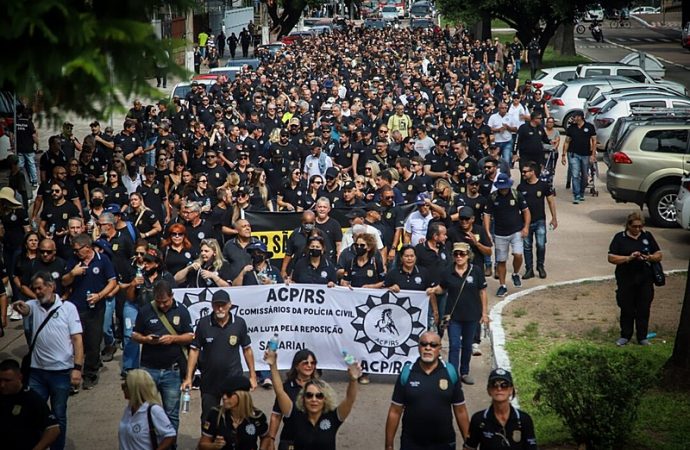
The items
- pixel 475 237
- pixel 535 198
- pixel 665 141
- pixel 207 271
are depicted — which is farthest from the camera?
pixel 665 141

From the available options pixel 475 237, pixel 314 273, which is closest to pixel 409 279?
pixel 314 273

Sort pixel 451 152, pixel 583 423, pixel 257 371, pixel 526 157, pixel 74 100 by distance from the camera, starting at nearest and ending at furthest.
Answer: pixel 74 100, pixel 583 423, pixel 257 371, pixel 451 152, pixel 526 157

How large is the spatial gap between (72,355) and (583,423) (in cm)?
441

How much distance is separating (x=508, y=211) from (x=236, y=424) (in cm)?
850

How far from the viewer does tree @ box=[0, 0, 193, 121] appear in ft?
17.8

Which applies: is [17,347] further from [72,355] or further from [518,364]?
[518,364]

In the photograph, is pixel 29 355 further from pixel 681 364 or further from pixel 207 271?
pixel 681 364

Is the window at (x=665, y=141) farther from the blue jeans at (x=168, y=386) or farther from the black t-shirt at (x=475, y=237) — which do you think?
the blue jeans at (x=168, y=386)

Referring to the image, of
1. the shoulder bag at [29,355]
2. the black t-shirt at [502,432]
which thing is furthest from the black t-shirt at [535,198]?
the black t-shirt at [502,432]

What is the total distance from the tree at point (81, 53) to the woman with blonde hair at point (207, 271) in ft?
22.2

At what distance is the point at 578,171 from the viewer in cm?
2303

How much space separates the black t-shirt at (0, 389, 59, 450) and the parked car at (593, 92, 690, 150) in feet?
70.0

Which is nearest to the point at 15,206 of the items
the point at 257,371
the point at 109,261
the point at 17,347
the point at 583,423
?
the point at 17,347

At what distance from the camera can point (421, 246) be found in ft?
44.6
